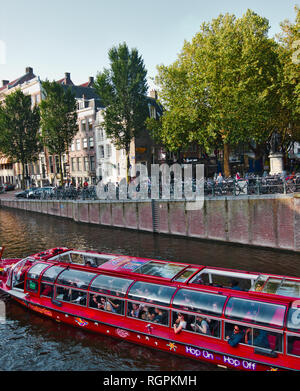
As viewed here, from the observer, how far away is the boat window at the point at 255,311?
930 centimetres

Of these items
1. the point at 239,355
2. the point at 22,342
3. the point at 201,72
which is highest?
the point at 201,72

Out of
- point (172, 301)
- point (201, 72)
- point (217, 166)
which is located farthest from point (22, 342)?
point (217, 166)

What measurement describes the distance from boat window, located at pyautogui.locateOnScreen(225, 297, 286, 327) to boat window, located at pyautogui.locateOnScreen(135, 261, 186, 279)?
2.80 meters

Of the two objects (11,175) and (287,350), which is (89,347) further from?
(11,175)

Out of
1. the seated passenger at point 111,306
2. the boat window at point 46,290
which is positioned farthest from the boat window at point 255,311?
the boat window at point 46,290

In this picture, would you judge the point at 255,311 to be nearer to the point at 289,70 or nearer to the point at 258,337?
the point at 258,337

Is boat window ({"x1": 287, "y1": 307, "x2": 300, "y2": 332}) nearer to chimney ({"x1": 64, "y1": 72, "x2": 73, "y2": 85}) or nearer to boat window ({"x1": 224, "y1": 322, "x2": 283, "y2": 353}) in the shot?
boat window ({"x1": 224, "y1": 322, "x2": 283, "y2": 353})

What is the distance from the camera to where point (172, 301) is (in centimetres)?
1099

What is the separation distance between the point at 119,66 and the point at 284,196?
26.0 meters

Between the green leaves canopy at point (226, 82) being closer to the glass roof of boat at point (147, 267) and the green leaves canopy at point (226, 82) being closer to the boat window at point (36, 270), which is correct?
the glass roof of boat at point (147, 267)

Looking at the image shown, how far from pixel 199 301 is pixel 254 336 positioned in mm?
1915

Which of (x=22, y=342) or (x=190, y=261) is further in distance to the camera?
(x=190, y=261)

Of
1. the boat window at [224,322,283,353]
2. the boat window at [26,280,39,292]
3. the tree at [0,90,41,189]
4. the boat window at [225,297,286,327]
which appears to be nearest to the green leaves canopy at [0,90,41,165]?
the tree at [0,90,41,189]

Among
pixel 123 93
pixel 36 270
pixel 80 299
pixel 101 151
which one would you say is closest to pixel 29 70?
pixel 101 151
